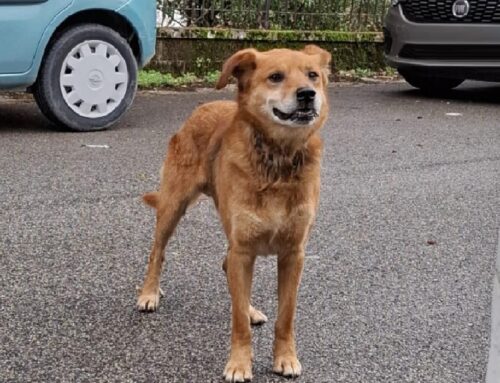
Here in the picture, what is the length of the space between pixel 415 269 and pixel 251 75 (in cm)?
158

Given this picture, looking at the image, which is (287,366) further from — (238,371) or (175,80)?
(175,80)

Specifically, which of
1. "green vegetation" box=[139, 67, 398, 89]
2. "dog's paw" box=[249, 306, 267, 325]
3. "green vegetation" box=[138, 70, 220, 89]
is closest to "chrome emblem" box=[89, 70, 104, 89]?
"green vegetation" box=[139, 67, 398, 89]

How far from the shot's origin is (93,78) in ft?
24.4

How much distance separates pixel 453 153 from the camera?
24.6 feet

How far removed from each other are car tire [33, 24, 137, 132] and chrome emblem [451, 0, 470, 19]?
4.04 meters

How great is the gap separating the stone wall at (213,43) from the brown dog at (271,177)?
25.4 ft

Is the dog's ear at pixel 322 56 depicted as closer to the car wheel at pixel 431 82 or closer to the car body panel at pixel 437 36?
the car body panel at pixel 437 36

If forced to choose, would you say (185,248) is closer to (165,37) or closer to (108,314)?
(108,314)

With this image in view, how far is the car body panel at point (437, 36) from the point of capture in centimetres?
990

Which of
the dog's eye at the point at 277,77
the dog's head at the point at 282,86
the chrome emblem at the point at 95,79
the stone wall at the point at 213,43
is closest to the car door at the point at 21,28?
the chrome emblem at the point at 95,79

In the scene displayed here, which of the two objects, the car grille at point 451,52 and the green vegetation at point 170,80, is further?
the green vegetation at point 170,80

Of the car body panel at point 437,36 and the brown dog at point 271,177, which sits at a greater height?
the brown dog at point 271,177

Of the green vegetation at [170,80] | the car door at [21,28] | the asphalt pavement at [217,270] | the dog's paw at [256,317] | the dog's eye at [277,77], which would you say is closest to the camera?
the dog's eye at [277,77]

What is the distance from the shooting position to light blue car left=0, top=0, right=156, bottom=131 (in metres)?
7.12
